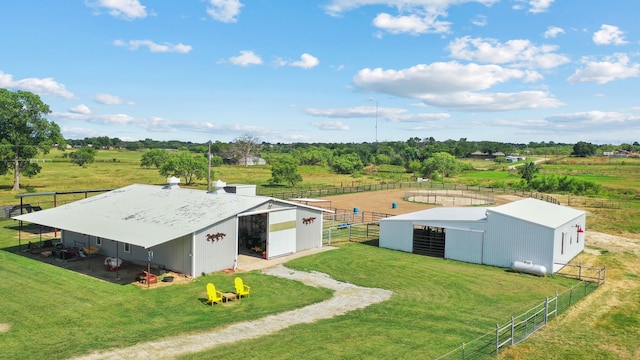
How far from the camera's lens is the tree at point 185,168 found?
3059 inches

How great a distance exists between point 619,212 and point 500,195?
59.9 ft

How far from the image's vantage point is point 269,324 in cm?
1691

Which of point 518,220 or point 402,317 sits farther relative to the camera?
Answer: point 518,220

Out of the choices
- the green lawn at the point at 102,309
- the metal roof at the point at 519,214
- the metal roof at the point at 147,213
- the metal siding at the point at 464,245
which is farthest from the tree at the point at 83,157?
the metal siding at the point at 464,245

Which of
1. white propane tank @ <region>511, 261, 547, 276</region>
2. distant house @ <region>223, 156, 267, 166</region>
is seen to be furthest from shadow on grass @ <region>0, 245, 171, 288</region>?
distant house @ <region>223, 156, 267, 166</region>

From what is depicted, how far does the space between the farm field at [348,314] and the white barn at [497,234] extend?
1.30 meters

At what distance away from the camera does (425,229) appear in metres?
32.3

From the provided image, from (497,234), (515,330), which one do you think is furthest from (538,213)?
(515,330)

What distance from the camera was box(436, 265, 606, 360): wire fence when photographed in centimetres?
1445

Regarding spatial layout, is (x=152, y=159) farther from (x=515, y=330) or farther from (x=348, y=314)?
(x=515, y=330)

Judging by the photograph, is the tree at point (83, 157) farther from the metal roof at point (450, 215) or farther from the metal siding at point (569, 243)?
the metal siding at point (569, 243)

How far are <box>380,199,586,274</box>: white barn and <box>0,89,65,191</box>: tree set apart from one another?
53367 mm

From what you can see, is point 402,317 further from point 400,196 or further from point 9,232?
point 400,196

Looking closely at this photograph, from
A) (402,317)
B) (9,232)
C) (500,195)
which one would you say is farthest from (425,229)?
(500,195)
